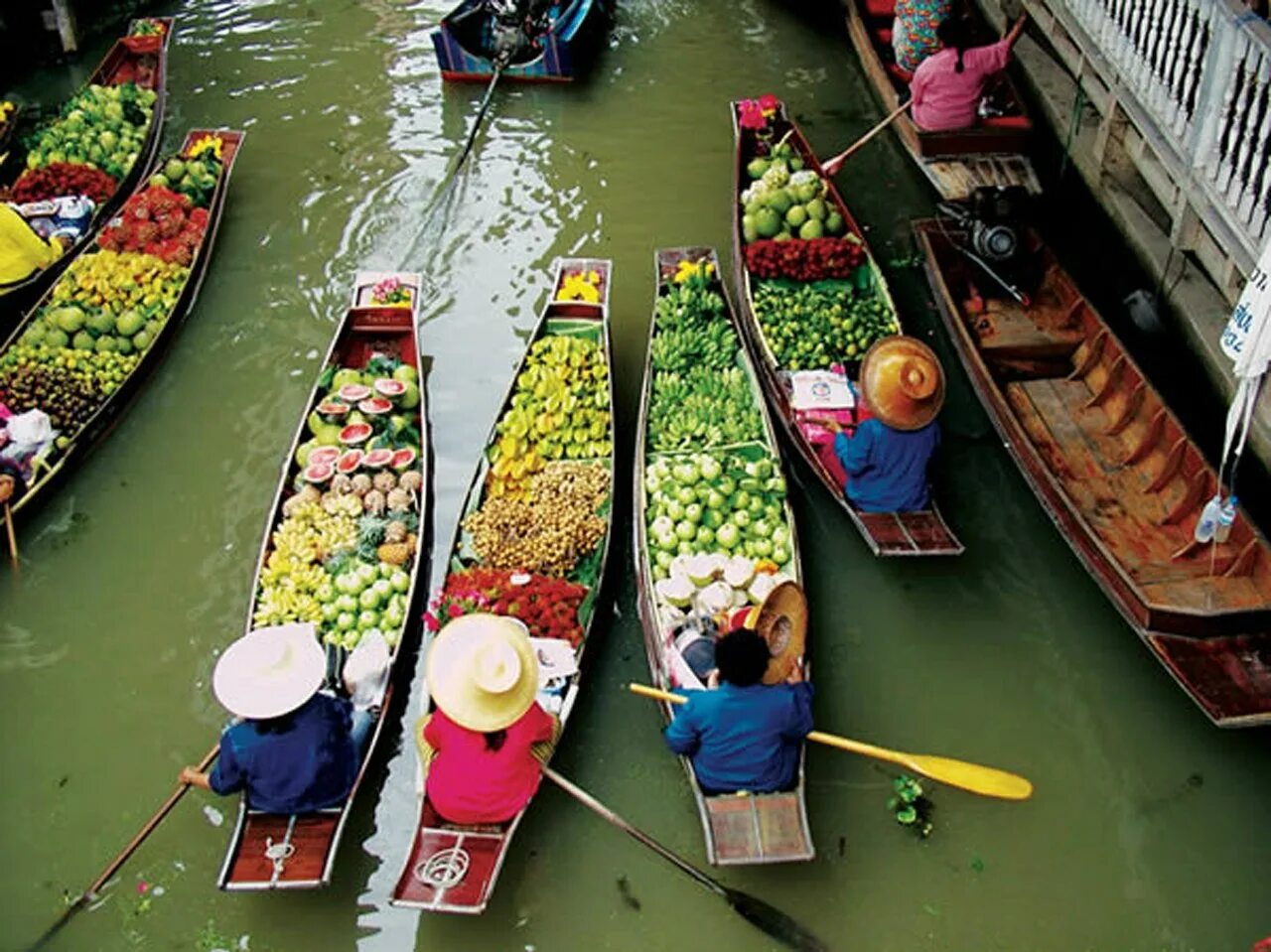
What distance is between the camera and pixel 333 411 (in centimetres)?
709

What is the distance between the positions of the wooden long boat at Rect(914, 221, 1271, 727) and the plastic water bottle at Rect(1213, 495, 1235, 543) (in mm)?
115

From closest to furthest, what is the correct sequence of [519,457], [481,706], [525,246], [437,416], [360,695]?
[481,706] < [360,695] < [519,457] < [437,416] < [525,246]

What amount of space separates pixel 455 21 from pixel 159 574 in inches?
275

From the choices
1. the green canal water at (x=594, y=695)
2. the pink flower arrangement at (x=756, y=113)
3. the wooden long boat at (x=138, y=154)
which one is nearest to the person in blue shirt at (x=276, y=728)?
the green canal water at (x=594, y=695)

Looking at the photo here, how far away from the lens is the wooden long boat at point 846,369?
6.19 metres

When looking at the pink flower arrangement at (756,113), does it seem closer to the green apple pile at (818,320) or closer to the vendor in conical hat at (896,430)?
the green apple pile at (818,320)

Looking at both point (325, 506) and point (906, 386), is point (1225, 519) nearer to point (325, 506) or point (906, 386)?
point (906, 386)

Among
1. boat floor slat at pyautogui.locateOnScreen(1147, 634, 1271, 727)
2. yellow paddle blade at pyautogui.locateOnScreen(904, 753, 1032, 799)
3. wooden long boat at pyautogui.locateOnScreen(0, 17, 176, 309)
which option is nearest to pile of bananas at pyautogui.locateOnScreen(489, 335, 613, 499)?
yellow paddle blade at pyautogui.locateOnScreen(904, 753, 1032, 799)

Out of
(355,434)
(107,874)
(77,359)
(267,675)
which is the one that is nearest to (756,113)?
(355,434)

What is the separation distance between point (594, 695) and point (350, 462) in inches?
81.8

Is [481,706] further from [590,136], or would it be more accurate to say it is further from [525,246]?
[590,136]

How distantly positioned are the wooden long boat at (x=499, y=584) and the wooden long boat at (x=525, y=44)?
13.3ft

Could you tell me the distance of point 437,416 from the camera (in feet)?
26.0

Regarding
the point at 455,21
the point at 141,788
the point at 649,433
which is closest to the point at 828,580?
the point at 649,433
